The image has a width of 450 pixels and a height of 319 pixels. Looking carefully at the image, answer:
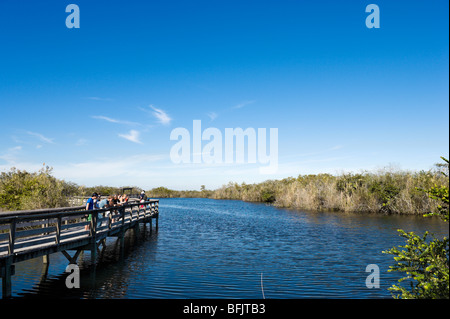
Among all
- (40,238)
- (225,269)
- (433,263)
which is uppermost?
(433,263)

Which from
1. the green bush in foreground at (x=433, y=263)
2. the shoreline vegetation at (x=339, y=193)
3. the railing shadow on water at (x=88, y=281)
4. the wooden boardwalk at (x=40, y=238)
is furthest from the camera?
the shoreline vegetation at (x=339, y=193)

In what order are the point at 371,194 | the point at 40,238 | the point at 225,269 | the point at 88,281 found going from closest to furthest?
the point at 40,238 → the point at 88,281 → the point at 225,269 → the point at 371,194

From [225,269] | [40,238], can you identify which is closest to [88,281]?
[40,238]

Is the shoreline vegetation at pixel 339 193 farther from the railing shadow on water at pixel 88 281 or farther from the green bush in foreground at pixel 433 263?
the green bush in foreground at pixel 433 263

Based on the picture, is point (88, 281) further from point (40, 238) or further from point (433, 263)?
point (433, 263)

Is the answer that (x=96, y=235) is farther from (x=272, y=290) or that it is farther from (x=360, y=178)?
(x=360, y=178)

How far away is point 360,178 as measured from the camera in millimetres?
46875

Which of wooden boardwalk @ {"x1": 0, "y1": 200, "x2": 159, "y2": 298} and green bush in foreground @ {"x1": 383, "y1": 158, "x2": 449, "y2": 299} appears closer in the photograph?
green bush in foreground @ {"x1": 383, "y1": 158, "x2": 449, "y2": 299}

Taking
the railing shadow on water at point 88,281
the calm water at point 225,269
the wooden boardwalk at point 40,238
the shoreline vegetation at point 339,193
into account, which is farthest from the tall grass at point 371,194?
the wooden boardwalk at point 40,238

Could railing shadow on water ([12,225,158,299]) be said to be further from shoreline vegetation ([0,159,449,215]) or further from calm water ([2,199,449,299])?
shoreline vegetation ([0,159,449,215])

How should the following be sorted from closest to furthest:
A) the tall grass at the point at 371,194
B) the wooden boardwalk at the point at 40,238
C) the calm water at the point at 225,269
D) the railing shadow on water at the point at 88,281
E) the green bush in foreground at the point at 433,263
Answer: the green bush in foreground at the point at 433,263 → the wooden boardwalk at the point at 40,238 → the railing shadow on water at the point at 88,281 → the calm water at the point at 225,269 → the tall grass at the point at 371,194

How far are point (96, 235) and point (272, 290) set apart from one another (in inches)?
325

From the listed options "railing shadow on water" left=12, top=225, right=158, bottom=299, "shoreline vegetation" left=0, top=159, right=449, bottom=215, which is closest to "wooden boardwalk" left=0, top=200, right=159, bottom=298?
"railing shadow on water" left=12, top=225, right=158, bottom=299
